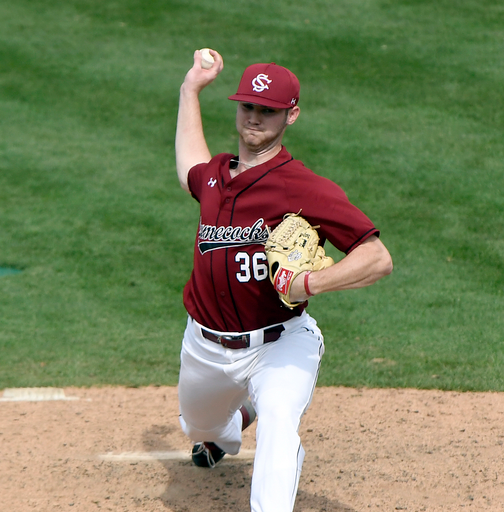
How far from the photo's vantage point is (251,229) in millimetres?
3424

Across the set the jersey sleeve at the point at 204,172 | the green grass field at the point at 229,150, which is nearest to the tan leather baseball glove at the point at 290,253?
the jersey sleeve at the point at 204,172

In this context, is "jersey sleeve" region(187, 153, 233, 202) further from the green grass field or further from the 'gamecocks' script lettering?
the green grass field

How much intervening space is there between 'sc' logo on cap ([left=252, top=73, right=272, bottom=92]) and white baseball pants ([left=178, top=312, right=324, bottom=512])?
1060mm

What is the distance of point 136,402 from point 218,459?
0.99 m

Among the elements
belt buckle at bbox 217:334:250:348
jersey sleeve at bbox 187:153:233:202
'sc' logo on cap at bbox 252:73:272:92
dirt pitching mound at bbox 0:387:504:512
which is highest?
'sc' logo on cap at bbox 252:73:272:92

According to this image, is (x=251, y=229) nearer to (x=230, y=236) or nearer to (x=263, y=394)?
(x=230, y=236)

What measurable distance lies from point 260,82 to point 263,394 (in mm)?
1372

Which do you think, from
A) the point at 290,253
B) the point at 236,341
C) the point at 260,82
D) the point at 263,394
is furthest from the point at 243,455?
the point at 260,82

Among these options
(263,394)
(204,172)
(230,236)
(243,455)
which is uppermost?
(204,172)

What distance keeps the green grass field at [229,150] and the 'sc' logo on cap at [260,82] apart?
2714 millimetres

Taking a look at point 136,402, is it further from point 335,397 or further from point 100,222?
point 100,222

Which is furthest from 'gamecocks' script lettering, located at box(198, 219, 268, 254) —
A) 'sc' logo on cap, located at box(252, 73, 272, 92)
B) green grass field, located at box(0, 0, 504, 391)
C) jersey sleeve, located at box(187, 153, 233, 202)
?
green grass field, located at box(0, 0, 504, 391)

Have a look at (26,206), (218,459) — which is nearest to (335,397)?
(218,459)

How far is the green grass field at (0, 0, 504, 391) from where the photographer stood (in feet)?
19.8
